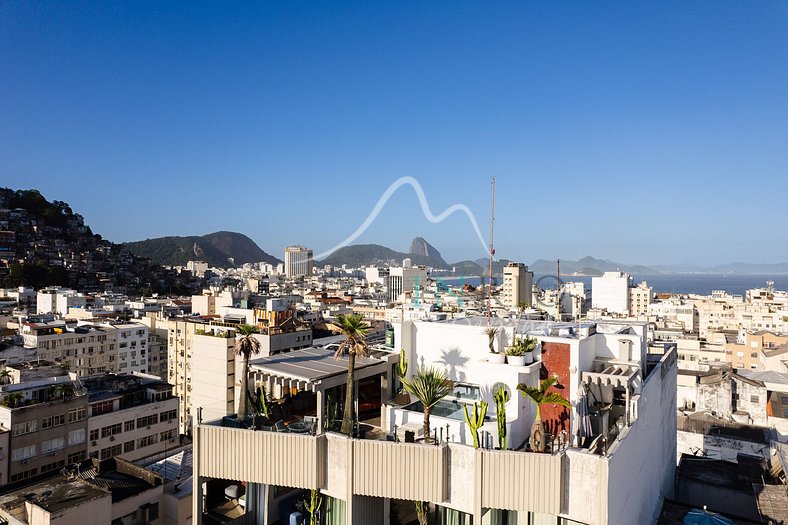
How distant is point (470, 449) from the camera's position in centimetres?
790

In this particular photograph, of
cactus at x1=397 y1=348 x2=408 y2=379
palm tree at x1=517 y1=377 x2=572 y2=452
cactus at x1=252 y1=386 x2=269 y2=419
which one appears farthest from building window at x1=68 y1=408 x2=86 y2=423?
palm tree at x1=517 y1=377 x2=572 y2=452

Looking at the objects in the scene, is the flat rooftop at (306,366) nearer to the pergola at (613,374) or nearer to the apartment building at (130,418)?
the pergola at (613,374)

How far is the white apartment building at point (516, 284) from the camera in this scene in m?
90.9

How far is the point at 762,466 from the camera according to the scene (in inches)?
753

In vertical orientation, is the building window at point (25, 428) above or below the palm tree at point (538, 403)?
below

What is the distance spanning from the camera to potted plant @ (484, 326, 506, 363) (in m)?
12.1

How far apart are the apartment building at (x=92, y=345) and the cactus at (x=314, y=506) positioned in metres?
32.5

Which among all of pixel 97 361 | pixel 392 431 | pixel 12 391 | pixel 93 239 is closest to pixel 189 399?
pixel 97 361

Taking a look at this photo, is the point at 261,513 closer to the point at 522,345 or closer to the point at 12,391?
the point at 522,345

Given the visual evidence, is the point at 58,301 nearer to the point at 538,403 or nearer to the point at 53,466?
the point at 53,466

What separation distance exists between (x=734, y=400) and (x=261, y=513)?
26.8 metres

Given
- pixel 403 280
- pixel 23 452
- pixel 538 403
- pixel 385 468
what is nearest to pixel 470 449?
pixel 385 468

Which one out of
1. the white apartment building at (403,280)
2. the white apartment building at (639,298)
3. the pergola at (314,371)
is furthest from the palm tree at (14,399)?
the white apartment building at (403,280)

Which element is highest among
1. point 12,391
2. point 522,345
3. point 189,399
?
point 522,345
